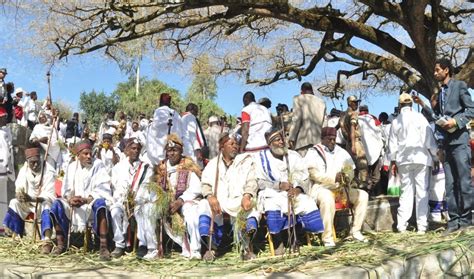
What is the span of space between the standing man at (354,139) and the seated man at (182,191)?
11.5 ft

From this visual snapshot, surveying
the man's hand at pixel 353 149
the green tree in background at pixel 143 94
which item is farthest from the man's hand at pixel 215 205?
the green tree in background at pixel 143 94

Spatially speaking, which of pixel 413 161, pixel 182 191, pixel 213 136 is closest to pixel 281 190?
pixel 182 191

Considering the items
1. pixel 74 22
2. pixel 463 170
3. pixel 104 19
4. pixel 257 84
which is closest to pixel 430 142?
pixel 463 170

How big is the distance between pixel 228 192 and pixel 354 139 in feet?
11.4

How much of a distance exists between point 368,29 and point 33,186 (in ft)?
23.6

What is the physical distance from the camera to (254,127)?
7.69 meters

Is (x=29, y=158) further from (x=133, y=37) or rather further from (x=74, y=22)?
(x=74, y=22)

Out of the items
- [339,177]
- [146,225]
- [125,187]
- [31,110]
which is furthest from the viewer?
[31,110]

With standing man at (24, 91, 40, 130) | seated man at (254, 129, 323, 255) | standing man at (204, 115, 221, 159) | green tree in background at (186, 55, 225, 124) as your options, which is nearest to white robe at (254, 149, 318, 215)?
seated man at (254, 129, 323, 255)

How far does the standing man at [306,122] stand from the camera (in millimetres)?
8078

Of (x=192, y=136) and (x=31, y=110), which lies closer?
(x=192, y=136)

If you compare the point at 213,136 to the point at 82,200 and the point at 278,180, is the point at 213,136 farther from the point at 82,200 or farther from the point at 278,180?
the point at 278,180

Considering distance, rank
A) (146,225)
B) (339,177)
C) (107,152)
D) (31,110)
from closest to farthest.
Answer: (146,225)
(339,177)
(107,152)
(31,110)

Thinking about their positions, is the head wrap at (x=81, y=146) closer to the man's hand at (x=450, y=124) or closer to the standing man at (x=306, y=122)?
the standing man at (x=306, y=122)
